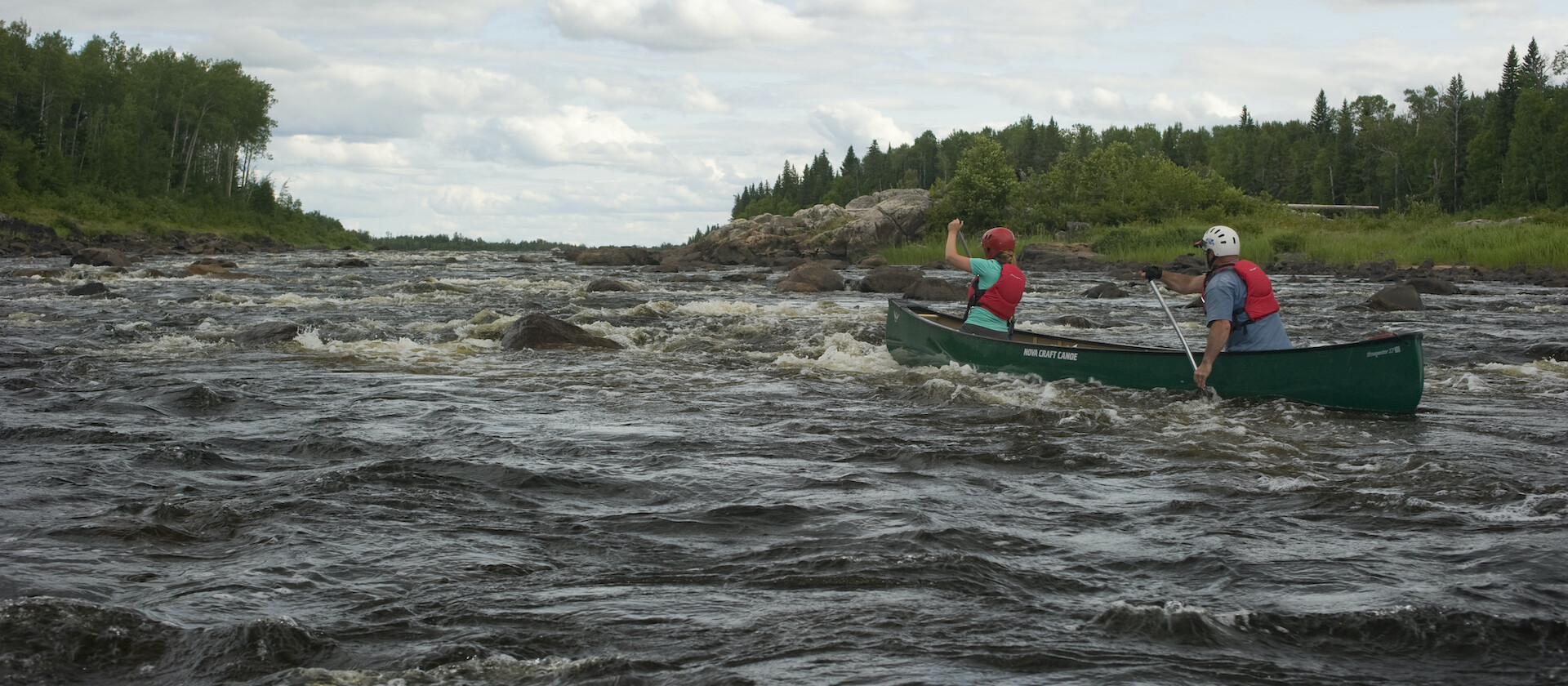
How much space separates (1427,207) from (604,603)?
178 ft

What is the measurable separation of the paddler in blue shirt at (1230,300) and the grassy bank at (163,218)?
50.0 metres

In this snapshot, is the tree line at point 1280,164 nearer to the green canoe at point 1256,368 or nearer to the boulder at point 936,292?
the boulder at point 936,292

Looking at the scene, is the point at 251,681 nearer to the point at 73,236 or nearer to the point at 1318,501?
the point at 1318,501

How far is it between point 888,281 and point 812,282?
2.26 meters

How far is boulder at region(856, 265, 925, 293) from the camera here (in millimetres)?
25828

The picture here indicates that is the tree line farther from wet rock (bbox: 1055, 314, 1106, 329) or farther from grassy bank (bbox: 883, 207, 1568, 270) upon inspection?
wet rock (bbox: 1055, 314, 1106, 329)

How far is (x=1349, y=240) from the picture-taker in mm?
36875

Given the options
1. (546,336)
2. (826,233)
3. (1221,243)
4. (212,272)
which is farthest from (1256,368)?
(826,233)

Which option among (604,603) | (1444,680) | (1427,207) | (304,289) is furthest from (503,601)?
(1427,207)

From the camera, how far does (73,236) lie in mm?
46281

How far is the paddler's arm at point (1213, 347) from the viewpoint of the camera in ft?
28.8

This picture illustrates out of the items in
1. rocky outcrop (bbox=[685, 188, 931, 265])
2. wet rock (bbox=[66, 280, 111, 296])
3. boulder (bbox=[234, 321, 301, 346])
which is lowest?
boulder (bbox=[234, 321, 301, 346])

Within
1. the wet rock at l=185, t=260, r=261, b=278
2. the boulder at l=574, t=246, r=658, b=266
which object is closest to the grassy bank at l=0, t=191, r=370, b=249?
the boulder at l=574, t=246, r=658, b=266

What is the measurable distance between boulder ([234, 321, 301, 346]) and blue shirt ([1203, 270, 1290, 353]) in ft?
35.0
